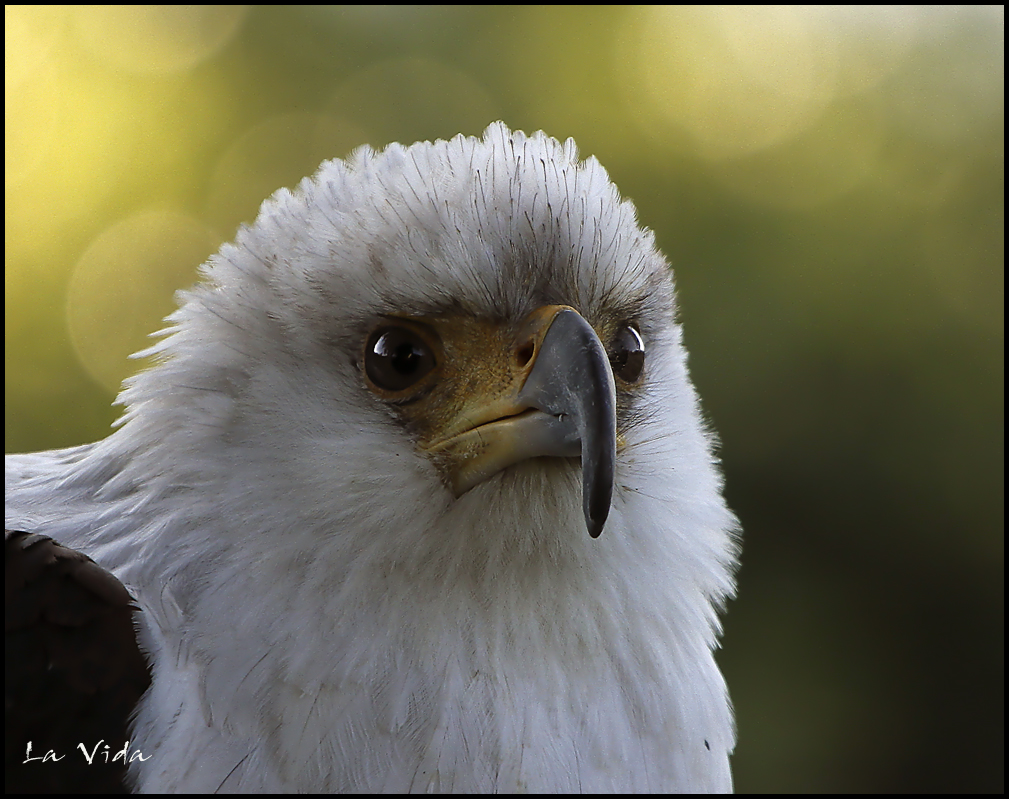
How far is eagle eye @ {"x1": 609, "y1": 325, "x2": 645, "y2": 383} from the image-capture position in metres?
1.47

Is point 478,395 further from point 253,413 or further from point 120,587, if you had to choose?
point 120,587

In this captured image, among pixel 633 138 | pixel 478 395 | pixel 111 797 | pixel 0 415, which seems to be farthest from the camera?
pixel 633 138

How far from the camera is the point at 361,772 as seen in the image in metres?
1.22

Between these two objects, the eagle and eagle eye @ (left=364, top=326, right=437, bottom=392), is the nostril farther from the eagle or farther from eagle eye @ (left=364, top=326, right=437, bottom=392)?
eagle eye @ (left=364, top=326, right=437, bottom=392)

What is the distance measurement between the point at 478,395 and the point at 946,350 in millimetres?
3753

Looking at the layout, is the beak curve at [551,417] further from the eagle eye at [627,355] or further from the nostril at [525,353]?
the eagle eye at [627,355]

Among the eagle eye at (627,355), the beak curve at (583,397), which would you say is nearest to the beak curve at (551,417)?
the beak curve at (583,397)

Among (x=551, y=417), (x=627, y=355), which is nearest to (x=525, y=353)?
(x=551, y=417)

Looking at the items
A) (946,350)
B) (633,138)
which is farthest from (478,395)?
(946,350)

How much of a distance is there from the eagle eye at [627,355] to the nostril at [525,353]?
8.0 inches

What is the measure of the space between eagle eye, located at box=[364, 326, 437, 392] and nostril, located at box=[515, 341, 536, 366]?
0.44 feet

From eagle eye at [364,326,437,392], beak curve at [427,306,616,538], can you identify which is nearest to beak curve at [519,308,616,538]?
beak curve at [427,306,616,538]

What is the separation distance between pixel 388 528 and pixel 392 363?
0.78 ft

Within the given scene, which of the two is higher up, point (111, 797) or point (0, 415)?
point (0, 415)
